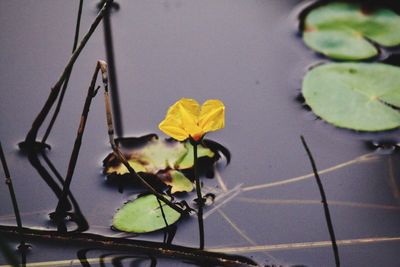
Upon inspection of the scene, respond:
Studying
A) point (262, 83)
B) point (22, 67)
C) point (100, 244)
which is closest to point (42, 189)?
point (100, 244)

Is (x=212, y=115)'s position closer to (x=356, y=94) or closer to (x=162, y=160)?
(x=162, y=160)

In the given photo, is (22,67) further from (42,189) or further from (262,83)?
(262,83)

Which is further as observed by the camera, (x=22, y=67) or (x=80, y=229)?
(x=22, y=67)

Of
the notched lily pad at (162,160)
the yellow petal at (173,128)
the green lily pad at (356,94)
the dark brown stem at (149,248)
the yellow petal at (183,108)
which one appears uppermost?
the green lily pad at (356,94)

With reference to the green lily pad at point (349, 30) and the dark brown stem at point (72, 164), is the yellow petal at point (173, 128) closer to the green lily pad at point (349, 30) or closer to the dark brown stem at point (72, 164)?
the dark brown stem at point (72, 164)

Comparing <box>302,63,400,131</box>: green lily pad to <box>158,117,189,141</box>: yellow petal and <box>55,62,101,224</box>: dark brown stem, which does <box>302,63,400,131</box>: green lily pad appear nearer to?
<box>158,117,189,141</box>: yellow petal

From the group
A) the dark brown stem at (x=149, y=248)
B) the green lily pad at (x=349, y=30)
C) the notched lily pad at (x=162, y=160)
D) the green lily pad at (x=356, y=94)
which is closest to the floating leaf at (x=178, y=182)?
the notched lily pad at (x=162, y=160)
